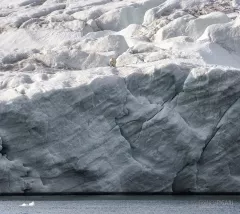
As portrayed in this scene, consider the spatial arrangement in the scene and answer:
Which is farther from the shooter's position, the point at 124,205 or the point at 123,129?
the point at 123,129

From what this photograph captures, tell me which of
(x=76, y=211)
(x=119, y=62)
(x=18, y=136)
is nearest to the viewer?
(x=76, y=211)

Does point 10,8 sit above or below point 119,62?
below

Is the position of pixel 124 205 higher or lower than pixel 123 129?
lower

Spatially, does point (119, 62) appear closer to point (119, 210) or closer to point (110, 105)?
point (110, 105)

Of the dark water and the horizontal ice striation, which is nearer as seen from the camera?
the dark water

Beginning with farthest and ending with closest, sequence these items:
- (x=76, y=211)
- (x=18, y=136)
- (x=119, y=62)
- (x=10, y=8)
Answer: (x=10, y=8)
(x=119, y=62)
(x=18, y=136)
(x=76, y=211)

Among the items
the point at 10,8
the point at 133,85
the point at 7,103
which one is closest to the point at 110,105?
the point at 133,85

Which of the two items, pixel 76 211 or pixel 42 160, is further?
pixel 42 160

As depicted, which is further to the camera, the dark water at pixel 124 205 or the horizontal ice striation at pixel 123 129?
the horizontal ice striation at pixel 123 129
